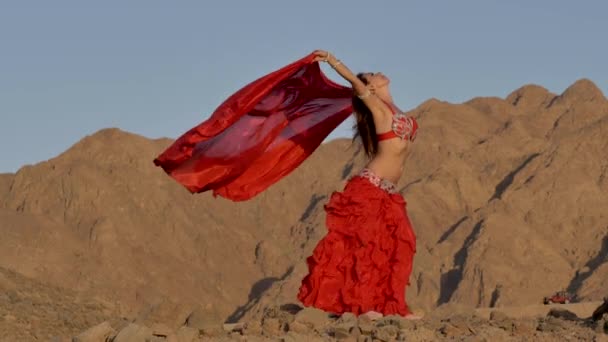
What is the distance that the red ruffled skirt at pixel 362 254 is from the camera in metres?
11.7

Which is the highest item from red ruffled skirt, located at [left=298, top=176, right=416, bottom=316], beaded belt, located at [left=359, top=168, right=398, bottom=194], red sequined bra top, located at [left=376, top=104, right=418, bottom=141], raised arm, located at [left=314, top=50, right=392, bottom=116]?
raised arm, located at [left=314, top=50, right=392, bottom=116]

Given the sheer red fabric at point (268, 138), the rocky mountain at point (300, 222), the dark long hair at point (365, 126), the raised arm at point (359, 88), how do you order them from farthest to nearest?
the rocky mountain at point (300, 222) < the sheer red fabric at point (268, 138) < the dark long hair at point (365, 126) < the raised arm at point (359, 88)

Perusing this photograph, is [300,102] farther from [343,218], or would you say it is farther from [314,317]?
[314,317]

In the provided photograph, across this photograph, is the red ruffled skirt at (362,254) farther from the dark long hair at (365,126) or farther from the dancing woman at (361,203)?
the dark long hair at (365,126)

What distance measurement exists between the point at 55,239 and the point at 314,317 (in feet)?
104

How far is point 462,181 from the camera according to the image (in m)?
52.8

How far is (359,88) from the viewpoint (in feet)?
38.3

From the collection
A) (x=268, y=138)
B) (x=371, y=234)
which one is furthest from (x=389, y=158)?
(x=268, y=138)

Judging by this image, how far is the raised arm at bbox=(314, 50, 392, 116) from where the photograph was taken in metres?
11.6

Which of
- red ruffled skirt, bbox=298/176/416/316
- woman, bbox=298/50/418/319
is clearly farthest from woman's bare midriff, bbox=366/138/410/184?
red ruffled skirt, bbox=298/176/416/316

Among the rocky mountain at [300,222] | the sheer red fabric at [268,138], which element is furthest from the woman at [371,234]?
the rocky mountain at [300,222]

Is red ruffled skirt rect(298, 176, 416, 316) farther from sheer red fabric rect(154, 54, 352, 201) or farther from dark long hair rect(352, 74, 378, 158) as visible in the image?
sheer red fabric rect(154, 54, 352, 201)

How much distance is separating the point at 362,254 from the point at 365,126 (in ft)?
3.92

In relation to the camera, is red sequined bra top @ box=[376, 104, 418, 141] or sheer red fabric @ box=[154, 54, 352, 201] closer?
red sequined bra top @ box=[376, 104, 418, 141]
